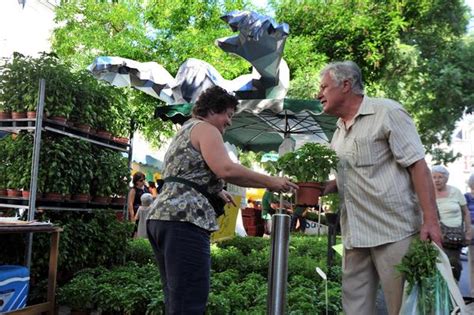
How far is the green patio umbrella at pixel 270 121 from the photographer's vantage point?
8.05 meters

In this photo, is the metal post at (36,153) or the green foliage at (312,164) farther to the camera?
the metal post at (36,153)

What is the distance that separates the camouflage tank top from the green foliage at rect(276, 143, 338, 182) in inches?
17.9

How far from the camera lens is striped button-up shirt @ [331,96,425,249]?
2.78 meters

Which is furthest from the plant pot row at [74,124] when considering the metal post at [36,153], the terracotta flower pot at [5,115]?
the metal post at [36,153]

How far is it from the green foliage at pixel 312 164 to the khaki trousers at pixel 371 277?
0.47m

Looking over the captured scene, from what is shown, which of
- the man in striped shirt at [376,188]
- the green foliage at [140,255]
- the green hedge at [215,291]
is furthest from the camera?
the green foliage at [140,255]

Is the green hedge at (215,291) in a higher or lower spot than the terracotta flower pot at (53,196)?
lower

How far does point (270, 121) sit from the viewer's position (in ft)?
34.9

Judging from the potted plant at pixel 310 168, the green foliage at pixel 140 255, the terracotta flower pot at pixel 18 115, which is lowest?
the green foliage at pixel 140 255

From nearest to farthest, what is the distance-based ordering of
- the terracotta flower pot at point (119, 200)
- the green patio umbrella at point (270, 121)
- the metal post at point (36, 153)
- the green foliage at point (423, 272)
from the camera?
the green foliage at point (423, 272), the metal post at point (36, 153), the terracotta flower pot at point (119, 200), the green patio umbrella at point (270, 121)

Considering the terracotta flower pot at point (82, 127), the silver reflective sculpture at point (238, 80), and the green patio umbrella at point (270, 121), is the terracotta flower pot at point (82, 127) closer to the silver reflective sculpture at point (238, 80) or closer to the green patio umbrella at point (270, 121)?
the green patio umbrella at point (270, 121)

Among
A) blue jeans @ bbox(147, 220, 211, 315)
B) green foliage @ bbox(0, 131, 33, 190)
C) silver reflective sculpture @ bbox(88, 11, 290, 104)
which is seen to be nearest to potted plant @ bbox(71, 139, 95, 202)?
green foliage @ bbox(0, 131, 33, 190)

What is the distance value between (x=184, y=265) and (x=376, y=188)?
1.11 metres

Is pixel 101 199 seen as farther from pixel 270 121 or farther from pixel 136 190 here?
pixel 270 121
